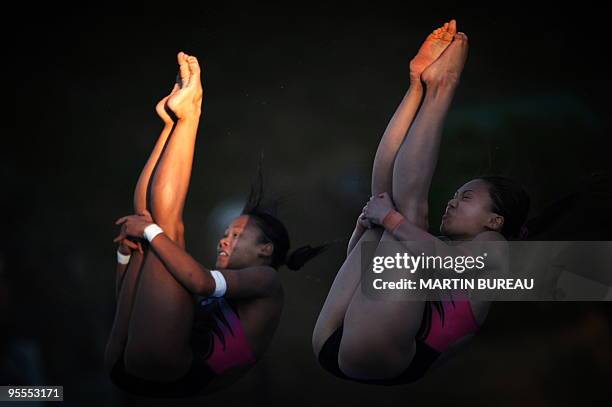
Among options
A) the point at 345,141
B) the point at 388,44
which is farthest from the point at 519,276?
the point at 388,44

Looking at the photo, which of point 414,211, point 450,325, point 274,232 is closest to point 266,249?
point 274,232

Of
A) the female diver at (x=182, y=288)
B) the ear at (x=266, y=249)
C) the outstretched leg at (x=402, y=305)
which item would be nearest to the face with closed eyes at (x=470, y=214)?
the outstretched leg at (x=402, y=305)

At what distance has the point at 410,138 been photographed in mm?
2658

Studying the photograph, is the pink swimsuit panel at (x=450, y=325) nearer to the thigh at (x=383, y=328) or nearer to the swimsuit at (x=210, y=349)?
the thigh at (x=383, y=328)

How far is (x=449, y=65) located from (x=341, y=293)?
2.85ft

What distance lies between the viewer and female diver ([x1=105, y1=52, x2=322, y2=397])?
2.65 meters

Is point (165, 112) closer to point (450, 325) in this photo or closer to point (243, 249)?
point (243, 249)

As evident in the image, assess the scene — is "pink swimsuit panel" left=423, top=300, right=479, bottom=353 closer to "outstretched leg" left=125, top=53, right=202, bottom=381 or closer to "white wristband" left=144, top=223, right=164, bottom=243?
"outstretched leg" left=125, top=53, right=202, bottom=381

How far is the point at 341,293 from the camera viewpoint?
2.72 meters

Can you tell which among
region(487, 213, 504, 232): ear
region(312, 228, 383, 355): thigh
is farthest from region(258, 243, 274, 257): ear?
region(487, 213, 504, 232): ear

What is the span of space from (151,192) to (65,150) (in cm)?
51

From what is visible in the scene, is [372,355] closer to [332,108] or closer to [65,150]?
[332,108]

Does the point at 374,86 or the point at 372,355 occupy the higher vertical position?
the point at 374,86

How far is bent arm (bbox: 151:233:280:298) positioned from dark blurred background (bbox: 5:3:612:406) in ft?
0.50
